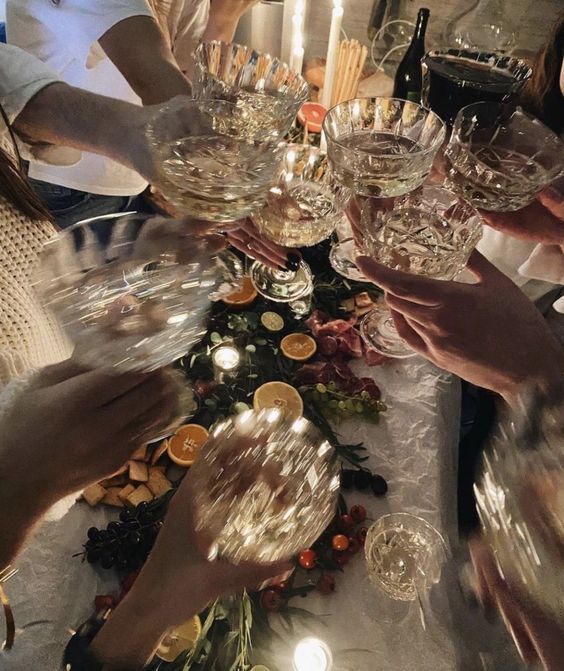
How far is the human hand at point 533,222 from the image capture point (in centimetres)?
87

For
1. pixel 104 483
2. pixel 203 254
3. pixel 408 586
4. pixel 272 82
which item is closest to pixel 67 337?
pixel 203 254

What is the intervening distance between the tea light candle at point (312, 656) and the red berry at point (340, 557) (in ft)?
0.35

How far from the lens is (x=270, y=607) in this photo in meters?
0.68

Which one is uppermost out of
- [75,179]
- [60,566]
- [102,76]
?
[102,76]

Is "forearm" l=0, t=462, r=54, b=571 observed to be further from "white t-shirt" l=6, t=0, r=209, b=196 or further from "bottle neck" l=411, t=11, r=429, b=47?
"bottle neck" l=411, t=11, r=429, b=47

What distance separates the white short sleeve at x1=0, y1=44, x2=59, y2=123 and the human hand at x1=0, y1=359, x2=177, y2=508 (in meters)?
0.59

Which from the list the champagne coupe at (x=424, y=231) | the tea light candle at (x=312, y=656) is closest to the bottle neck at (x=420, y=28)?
the champagne coupe at (x=424, y=231)

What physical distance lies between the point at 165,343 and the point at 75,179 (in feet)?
2.74

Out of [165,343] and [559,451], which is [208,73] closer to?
[165,343]

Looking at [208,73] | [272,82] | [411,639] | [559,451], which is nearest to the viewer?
[559,451]

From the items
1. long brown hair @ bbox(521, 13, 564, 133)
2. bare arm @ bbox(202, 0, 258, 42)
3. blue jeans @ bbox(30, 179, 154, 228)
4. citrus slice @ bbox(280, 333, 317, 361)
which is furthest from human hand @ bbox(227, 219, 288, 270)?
bare arm @ bbox(202, 0, 258, 42)

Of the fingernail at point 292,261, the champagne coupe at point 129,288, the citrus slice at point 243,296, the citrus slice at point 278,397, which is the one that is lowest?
the citrus slice at point 278,397

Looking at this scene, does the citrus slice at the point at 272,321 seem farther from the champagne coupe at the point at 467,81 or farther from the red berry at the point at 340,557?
the champagne coupe at the point at 467,81

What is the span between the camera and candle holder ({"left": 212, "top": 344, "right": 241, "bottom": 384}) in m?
0.91
